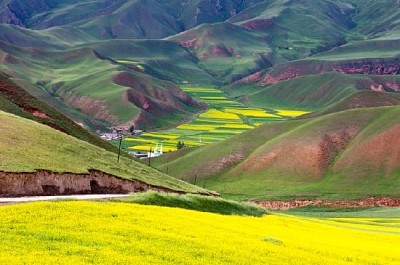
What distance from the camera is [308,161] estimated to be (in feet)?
413

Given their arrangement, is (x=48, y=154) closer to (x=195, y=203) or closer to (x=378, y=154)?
(x=195, y=203)

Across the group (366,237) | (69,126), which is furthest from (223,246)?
(69,126)

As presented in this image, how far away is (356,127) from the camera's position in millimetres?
136250

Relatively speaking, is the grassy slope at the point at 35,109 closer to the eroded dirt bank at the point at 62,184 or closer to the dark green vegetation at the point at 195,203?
the eroded dirt bank at the point at 62,184

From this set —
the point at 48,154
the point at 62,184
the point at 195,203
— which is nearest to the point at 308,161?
the point at 195,203

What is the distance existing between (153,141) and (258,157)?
225 ft

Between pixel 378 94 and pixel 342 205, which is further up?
pixel 378 94

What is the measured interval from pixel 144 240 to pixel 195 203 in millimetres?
21094

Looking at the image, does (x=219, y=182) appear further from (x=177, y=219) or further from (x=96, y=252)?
(x=96, y=252)

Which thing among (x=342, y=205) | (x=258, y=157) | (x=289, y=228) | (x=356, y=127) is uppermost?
(x=356, y=127)

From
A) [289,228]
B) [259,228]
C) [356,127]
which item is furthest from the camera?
[356,127]

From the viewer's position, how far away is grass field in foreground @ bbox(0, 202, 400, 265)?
2433cm

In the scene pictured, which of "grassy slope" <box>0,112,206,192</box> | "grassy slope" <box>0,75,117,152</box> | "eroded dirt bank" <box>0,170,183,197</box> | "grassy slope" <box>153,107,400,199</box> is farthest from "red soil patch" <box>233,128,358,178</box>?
"eroded dirt bank" <box>0,170,183,197</box>

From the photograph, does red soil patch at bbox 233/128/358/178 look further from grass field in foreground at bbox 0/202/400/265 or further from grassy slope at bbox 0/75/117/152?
grass field in foreground at bbox 0/202/400/265
